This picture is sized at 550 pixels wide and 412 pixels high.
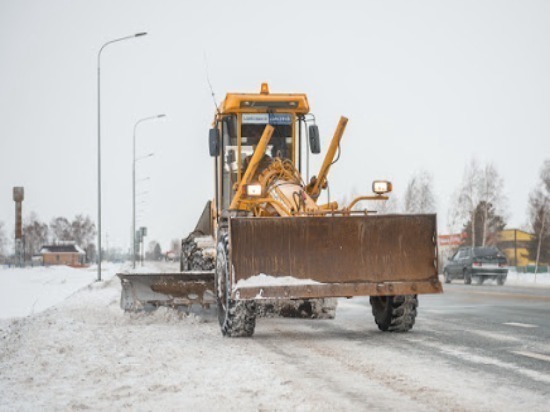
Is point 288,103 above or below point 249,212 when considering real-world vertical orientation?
above

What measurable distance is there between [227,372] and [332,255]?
305 cm

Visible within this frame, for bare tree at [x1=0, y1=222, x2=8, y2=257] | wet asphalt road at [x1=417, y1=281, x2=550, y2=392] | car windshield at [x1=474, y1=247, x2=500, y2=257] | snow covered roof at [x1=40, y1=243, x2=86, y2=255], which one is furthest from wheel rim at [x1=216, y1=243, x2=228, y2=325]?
bare tree at [x1=0, y1=222, x2=8, y2=257]

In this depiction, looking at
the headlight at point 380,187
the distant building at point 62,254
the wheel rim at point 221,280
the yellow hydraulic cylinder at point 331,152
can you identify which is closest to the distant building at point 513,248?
the distant building at point 62,254

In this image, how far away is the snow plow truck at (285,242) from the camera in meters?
10.1

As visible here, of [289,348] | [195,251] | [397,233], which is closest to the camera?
[289,348]

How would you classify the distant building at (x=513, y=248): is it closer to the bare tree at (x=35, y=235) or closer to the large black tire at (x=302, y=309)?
the bare tree at (x=35, y=235)

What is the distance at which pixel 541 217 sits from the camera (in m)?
76.8

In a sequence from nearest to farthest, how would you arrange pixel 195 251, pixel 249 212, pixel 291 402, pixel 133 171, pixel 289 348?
pixel 291 402 < pixel 289 348 < pixel 249 212 < pixel 195 251 < pixel 133 171

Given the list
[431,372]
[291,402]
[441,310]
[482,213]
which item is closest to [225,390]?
[291,402]

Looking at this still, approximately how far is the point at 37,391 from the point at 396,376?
3.06 m

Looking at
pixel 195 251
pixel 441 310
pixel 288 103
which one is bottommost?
pixel 441 310

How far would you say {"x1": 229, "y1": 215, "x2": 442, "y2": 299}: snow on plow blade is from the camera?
32.9ft

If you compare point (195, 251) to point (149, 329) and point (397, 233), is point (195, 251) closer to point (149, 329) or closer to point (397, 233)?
point (149, 329)

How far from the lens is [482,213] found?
8581cm
